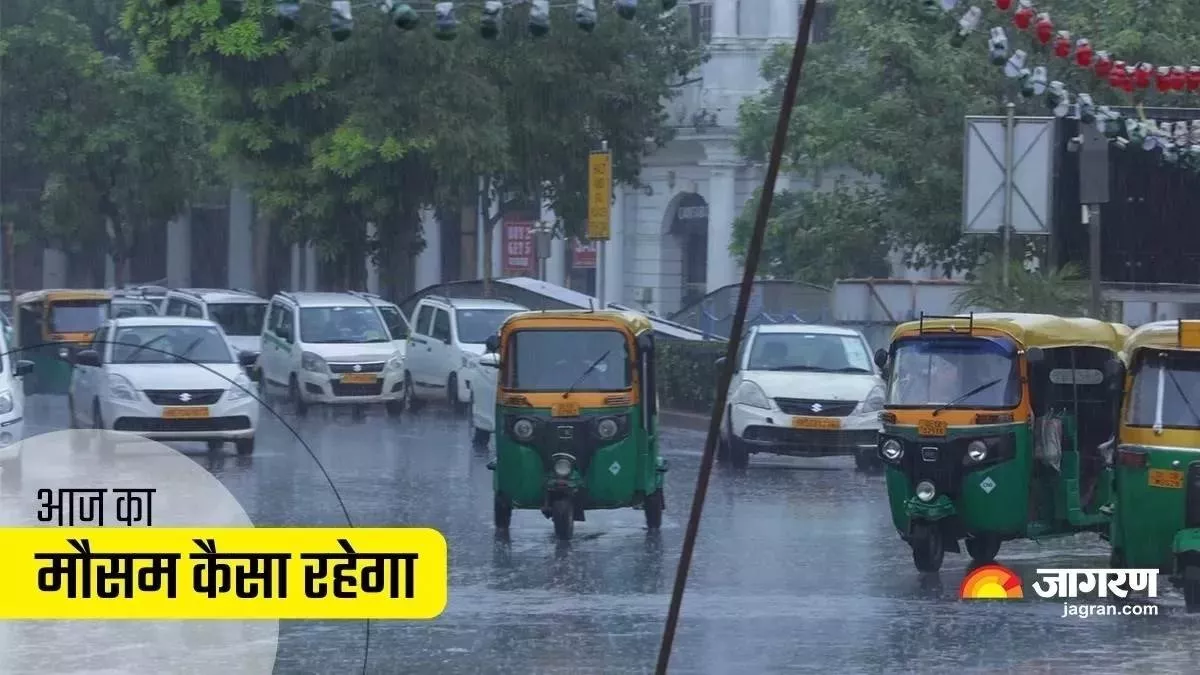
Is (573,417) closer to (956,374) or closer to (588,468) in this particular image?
(588,468)

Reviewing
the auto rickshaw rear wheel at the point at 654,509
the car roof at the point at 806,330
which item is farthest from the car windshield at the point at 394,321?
the auto rickshaw rear wheel at the point at 654,509

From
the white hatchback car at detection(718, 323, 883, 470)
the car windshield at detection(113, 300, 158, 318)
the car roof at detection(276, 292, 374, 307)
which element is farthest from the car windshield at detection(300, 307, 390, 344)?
the white hatchback car at detection(718, 323, 883, 470)

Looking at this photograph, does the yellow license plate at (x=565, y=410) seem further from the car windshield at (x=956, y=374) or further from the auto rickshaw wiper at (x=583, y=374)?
the car windshield at (x=956, y=374)

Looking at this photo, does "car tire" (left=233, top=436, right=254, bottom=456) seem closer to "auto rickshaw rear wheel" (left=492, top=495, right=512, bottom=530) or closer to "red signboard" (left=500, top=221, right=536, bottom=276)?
"auto rickshaw rear wheel" (left=492, top=495, right=512, bottom=530)

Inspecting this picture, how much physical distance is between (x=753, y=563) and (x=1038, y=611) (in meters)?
2.74

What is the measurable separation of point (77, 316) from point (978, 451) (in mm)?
26126

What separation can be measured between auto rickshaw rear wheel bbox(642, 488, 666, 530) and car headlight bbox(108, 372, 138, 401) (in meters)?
8.27

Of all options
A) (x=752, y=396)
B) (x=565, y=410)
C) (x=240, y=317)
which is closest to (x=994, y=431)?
(x=565, y=410)

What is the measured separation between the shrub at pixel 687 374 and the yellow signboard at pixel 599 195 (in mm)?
2036

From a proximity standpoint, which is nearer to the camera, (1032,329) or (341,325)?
(1032,329)

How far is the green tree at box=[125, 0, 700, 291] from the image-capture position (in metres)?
39.2

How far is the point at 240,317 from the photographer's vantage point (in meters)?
39.7

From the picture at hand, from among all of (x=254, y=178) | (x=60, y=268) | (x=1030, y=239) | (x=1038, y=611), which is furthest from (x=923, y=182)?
(x=60, y=268)

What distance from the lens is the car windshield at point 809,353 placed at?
1022 inches
